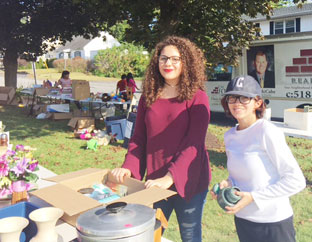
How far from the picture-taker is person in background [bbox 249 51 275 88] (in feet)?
35.5

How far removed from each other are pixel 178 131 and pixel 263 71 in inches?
378

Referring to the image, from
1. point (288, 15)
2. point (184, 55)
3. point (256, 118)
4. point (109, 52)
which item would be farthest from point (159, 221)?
point (109, 52)

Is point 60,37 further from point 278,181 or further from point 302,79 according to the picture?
point 278,181

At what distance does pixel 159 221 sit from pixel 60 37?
53.7 ft

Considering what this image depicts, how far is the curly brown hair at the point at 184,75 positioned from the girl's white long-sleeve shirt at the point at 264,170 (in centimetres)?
38

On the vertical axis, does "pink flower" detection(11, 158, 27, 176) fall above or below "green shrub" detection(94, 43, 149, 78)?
below

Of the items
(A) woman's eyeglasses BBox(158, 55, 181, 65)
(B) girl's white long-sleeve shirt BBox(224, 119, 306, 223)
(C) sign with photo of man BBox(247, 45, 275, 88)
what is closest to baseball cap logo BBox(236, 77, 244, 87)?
(B) girl's white long-sleeve shirt BBox(224, 119, 306, 223)

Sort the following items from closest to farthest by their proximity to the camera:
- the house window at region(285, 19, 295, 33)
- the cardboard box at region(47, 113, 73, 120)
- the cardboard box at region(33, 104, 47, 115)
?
the cardboard box at region(47, 113, 73, 120) < the cardboard box at region(33, 104, 47, 115) < the house window at region(285, 19, 295, 33)

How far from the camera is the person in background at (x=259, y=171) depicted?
5.68 ft

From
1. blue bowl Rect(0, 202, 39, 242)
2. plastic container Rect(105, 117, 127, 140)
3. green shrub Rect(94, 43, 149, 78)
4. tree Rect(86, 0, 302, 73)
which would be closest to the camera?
blue bowl Rect(0, 202, 39, 242)

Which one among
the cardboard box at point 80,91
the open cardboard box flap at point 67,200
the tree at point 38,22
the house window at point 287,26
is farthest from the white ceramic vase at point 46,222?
the house window at point 287,26

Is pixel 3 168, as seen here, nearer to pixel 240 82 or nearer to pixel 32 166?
pixel 32 166

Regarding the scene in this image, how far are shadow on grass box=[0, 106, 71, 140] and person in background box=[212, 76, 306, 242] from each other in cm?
826

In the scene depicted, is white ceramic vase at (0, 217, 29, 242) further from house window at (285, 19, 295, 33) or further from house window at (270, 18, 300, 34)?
house window at (285, 19, 295, 33)
